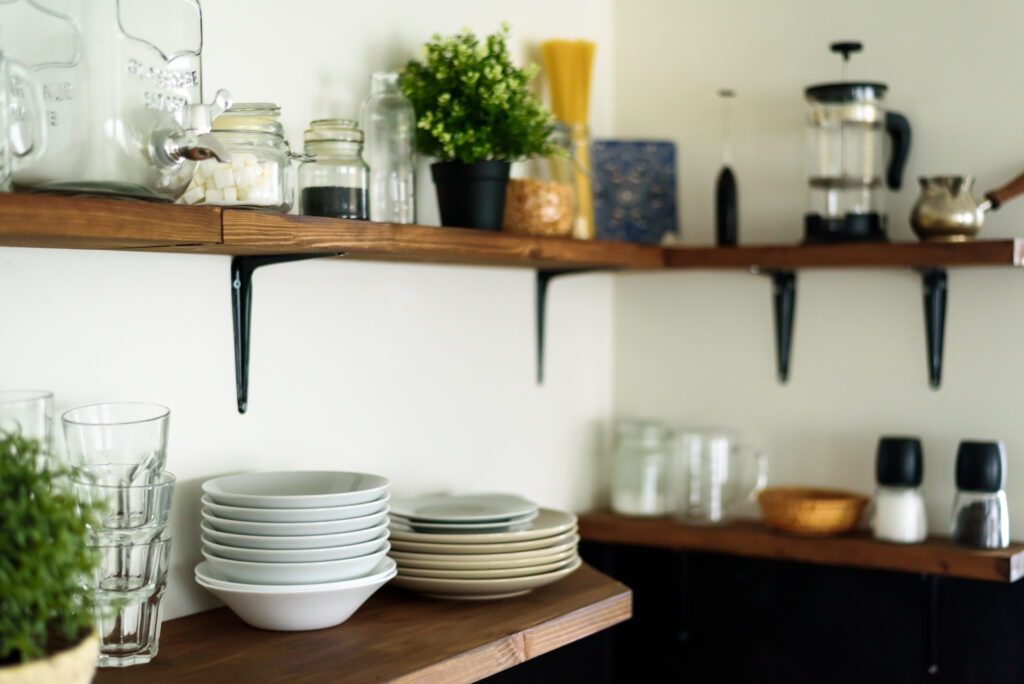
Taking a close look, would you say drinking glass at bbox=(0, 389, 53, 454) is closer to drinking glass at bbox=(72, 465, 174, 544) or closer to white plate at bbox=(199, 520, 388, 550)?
drinking glass at bbox=(72, 465, 174, 544)

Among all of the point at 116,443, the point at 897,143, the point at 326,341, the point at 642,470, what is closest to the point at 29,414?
the point at 116,443

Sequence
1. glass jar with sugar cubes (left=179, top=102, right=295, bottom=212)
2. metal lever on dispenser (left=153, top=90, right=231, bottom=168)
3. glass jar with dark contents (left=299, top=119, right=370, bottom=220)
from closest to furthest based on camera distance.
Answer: metal lever on dispenser (left=153, top=90, right=231, bottom=168) < glass jar with sugar cubes (left=179, top=102, right=295, bottom=212) < glass jar with dark contents (left=299, top=119, right=370, bottom=220)

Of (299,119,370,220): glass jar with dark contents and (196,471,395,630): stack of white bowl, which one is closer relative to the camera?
(196,471,395,630): stack of white bowl

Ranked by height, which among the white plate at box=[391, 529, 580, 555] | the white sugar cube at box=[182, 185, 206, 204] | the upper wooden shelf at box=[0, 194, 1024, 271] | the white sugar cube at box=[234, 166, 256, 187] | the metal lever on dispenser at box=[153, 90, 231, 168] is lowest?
the white plate at box=[391, 529, 580, 555]

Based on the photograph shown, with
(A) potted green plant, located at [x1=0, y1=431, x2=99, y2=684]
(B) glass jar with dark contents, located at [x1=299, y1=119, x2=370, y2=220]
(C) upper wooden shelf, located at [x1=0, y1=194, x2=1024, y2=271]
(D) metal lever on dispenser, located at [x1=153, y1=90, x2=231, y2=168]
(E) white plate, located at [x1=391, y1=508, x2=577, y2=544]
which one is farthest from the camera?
(E) white plate, located at [x1=391, y1=508, x2=577, y2=544]

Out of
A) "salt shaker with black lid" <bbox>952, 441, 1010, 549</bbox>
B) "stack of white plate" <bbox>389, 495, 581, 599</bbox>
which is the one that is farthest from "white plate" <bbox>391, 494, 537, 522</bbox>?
"salt shaker with black lid" <bbox>952, 441, 1010, 549</bbox>

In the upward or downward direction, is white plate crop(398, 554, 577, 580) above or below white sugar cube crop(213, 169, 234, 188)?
below

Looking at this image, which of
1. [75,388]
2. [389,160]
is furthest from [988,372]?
[75,388]

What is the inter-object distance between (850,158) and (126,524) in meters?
1.49

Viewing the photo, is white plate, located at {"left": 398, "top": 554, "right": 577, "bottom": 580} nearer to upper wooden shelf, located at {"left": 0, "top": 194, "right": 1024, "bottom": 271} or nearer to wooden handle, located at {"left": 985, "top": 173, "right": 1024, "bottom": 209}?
upper wooden shelf, located at {"left": 0, "top": 194, "right": 1024, "bottom": 271}

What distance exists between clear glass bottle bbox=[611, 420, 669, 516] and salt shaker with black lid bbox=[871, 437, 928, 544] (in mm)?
443

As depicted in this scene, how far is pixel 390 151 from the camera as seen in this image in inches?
68.5

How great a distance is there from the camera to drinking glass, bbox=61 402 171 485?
1.33m

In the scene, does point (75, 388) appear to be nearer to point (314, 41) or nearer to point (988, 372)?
point (314, 41)
